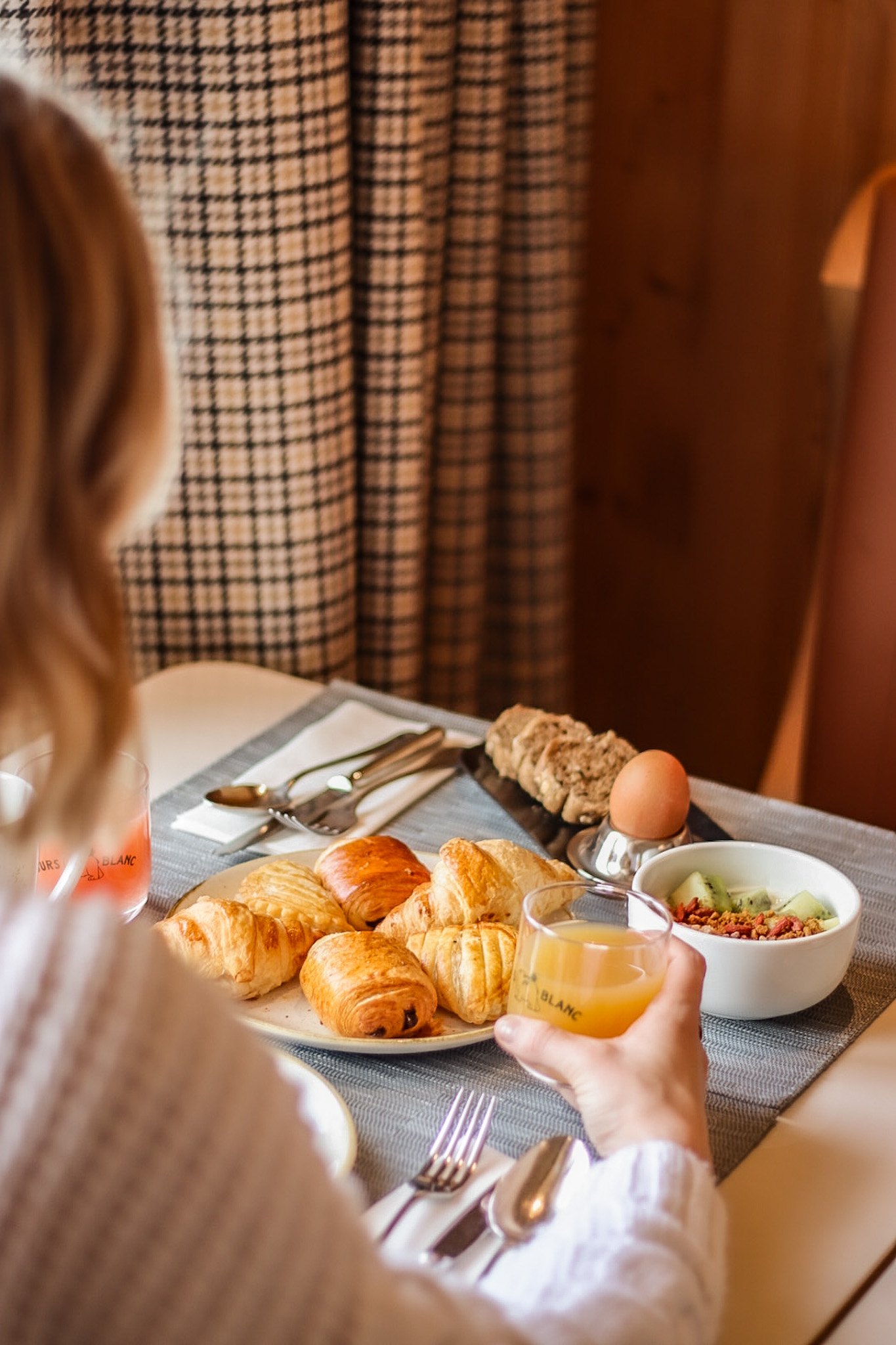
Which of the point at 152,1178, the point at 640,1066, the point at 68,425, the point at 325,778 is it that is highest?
the point at 68,425

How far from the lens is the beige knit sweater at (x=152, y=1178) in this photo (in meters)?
0.48

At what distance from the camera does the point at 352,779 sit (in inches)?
45.7

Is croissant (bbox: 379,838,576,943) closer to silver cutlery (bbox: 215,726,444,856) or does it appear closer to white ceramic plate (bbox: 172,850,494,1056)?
white ceramic plate (bbox: 172,850,494,1056)

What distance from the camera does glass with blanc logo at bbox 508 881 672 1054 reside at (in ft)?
2.51

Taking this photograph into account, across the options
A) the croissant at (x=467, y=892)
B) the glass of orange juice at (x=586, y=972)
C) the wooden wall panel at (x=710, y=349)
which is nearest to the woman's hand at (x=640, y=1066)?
the glass of orange juice at (x=586, y=972)

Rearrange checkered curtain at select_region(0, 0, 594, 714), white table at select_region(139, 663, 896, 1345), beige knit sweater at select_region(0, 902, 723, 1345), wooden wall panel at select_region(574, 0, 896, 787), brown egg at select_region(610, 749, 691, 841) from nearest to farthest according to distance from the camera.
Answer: beige knit sweater at select_region(0, 902, 723, 1345) → white table at select_region(139, 663, 896, 1345) → brown egg at select_region(610, 749, 691, 841) → checkered curtain at select_region(0, 0, 594, 714) → wooden wall panel at select_region(574, 0, 896, 787)

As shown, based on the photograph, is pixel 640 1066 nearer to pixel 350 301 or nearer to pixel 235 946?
Result: pixel 235 946

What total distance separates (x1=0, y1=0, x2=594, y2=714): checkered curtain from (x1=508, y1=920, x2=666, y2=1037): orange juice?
779 mm

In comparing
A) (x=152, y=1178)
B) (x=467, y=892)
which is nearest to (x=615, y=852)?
(x=467, y=892)

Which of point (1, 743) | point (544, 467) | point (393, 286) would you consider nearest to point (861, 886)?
point (1, 743)

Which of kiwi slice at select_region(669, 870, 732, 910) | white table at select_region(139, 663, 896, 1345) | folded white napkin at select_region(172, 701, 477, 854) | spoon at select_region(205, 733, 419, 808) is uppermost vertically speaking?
kiwi slice at select_region(669, 870, 732, 910)

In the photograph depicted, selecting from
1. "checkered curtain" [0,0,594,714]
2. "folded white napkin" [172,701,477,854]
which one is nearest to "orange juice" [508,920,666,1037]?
"folded white napkin" [172,701,477,854]

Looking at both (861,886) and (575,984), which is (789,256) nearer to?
(861,886)

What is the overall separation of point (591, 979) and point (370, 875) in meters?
0.24
